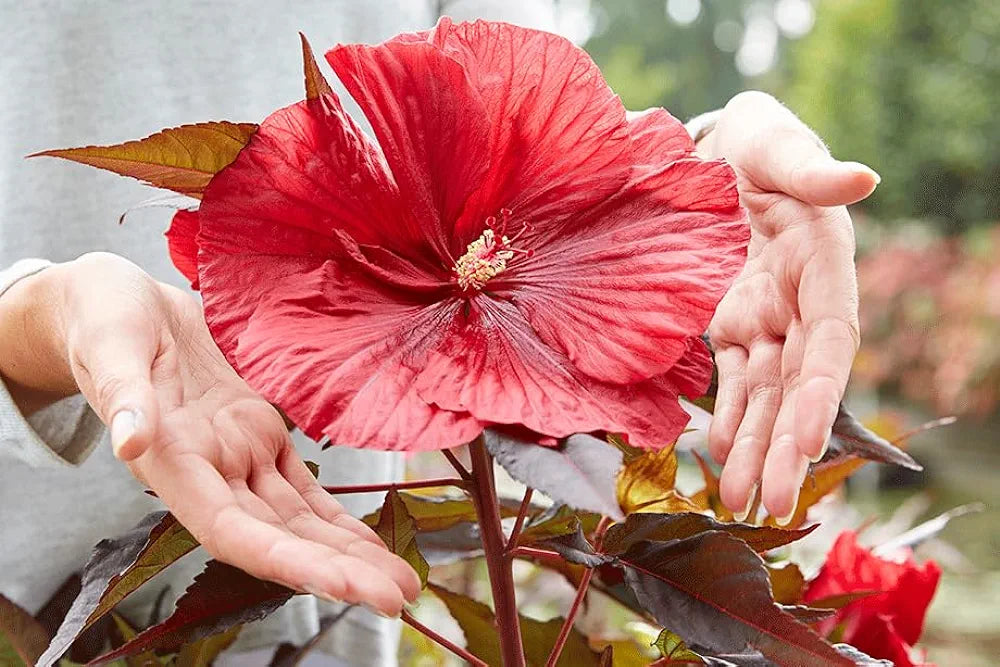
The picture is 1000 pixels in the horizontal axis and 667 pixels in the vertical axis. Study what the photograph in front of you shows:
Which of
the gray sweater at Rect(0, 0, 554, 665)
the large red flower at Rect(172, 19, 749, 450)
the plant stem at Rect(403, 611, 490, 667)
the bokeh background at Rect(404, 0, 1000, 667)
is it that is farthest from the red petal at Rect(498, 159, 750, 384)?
the bokeh background at Rect(404, 0, 1000, 667)

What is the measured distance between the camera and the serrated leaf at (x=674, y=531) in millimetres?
346

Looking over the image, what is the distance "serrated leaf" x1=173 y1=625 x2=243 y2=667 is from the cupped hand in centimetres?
10

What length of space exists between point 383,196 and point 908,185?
3.78 metres

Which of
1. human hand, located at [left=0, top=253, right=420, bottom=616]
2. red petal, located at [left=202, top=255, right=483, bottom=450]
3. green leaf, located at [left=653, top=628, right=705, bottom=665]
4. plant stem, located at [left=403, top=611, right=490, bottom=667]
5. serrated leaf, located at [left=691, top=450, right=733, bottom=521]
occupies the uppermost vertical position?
red petal, located at [left=202, top=255, right=483, bottom=450]

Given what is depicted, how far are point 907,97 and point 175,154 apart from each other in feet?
12.7

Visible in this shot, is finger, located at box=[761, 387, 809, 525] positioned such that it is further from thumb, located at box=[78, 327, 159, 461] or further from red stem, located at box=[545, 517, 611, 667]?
thumb, located at box=[78, 327, 159, 461]

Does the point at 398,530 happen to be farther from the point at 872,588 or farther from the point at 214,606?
the point at 872,588

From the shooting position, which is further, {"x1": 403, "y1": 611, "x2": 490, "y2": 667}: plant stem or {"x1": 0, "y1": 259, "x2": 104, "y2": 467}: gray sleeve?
{"x1": 0, "y1": 259, "x2": 104, "y2": 467}: gray sleeve

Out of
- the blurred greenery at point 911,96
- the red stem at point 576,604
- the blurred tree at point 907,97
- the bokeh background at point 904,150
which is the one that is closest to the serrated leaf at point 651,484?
the red stem at point 576,604

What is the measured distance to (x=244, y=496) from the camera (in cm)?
31

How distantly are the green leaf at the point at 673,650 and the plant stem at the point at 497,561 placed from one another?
0.06 m

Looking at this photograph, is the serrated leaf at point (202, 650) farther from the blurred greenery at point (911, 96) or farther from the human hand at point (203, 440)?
the blurred greenery at point (911, 96)

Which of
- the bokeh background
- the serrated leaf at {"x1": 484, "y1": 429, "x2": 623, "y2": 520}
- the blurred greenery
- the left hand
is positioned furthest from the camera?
the blurred greenery

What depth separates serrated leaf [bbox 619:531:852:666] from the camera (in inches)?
12.0
